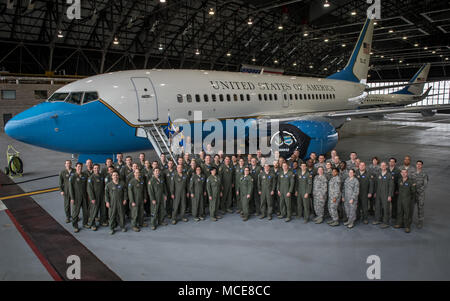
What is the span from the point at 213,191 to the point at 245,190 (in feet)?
2.38

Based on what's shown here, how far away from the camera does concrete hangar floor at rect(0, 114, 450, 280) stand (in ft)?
16.2

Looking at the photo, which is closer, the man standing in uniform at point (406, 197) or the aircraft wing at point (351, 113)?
the man standing in uniform at point (406, 197)

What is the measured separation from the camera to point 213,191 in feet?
23.5

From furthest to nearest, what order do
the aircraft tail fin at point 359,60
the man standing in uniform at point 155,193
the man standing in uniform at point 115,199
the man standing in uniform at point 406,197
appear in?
the aircraft tail fin at point 359,60, the man standing in uniform at point 155,193, the man standing in uniform at point 115,199, the man standing in uniform at point 406,197

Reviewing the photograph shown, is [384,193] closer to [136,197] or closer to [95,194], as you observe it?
[136,197]

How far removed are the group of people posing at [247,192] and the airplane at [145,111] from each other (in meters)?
1.75

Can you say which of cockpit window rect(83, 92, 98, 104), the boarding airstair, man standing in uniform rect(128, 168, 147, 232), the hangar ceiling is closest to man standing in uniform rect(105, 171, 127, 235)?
man standing in uniform rect(128, 168, 147, 232)

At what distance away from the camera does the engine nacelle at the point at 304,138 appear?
11.1 meters

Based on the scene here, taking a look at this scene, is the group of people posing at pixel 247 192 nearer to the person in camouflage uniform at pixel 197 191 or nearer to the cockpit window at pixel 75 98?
the person in camouflage uniform at pixel 197 191

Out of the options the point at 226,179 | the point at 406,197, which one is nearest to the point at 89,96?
the point at 226,179

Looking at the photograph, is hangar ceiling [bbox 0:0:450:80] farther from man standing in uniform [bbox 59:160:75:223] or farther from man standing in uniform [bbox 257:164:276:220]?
man standing in uniform [bbox 59:160:75:223]

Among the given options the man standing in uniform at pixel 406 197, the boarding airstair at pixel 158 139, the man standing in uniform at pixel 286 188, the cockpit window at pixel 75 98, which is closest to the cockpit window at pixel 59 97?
the cockpit window at pixel 75 98

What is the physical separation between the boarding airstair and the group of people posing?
1147 millimetres

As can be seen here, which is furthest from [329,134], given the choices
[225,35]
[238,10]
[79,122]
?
[225,35]
